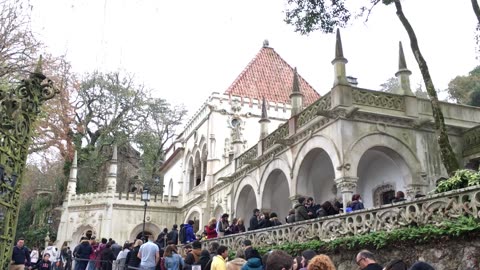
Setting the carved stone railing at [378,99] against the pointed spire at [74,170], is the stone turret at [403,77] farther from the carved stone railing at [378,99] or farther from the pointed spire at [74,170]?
the pointed spire at [74,170]

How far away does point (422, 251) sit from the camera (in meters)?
8.80

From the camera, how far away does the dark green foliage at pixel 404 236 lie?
7.95 metres

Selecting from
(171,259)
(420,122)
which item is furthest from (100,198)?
(171,259)

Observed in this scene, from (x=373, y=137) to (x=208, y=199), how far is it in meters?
15.9

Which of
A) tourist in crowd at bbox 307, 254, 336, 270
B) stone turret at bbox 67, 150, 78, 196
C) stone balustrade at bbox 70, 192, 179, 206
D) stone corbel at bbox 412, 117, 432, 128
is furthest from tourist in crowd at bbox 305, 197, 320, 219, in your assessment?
stone turret at bbox 67, 150, 78, 196

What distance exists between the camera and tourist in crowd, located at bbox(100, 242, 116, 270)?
13.9 m

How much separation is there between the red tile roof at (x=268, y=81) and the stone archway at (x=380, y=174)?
14071 millimetres

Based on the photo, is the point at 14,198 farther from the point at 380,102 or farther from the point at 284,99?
the point at 284,99

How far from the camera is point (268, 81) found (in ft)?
111

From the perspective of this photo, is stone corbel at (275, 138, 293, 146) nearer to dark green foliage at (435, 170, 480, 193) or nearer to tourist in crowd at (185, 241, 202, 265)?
dark green foliage at (435, 170, 480, 193)

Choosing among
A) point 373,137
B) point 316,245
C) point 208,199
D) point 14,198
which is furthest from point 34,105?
point 208,199

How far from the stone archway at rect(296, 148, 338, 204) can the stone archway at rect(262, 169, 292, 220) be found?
1511mm

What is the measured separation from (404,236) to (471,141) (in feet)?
31.0

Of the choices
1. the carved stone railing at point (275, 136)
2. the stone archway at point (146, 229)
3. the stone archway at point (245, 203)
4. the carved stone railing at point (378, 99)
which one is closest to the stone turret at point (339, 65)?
the carved stone railing at point (378, 99)
